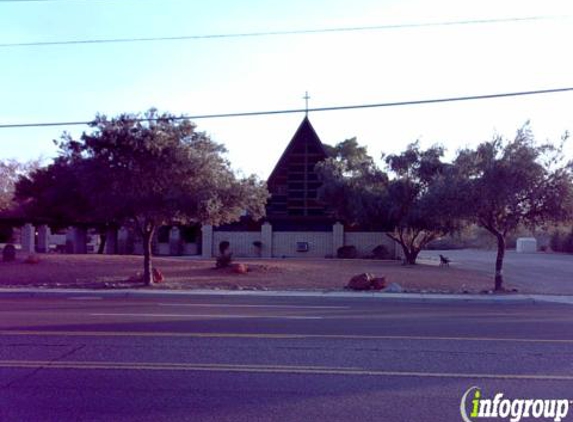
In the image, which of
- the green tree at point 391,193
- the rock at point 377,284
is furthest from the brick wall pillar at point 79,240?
the rock at point 377,284

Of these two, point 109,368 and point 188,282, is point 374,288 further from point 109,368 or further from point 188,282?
point 109,368

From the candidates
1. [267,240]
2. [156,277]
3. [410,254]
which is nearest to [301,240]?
[267,240]

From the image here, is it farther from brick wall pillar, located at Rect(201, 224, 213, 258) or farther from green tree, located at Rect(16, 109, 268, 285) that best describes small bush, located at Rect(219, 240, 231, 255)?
green tree, located at Rect(16, 109, 268, 285)

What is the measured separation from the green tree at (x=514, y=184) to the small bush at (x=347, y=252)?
20.3m

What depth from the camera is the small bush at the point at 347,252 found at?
1694 inches

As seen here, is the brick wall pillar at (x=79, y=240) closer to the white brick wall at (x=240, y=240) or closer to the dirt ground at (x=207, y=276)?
the white brick wall at (x=240, y=240)

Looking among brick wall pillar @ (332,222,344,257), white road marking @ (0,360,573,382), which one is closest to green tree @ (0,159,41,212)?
brick wall pillar @ (332,222,344,257)

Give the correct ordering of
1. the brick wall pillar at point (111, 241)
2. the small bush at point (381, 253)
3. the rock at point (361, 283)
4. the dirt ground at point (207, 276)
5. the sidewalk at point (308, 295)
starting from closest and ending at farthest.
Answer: the sidewalk at point (308, 295)
the rock at point (361, 283)
the dirt ground at point (207, 276)
the small bush at point (381, 253)
the brick wall pillar at point (111, 241)

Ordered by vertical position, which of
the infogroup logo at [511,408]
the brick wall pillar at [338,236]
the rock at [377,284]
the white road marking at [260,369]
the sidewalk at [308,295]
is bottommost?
the sidewalk at [308,295]

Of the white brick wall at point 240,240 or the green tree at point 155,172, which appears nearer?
the green tree at point 155,172

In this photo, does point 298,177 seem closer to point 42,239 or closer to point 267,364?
point 42,239

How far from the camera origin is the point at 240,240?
146ft

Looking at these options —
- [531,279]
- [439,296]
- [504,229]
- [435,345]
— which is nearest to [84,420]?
[435,345]

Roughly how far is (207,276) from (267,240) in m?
17.4
